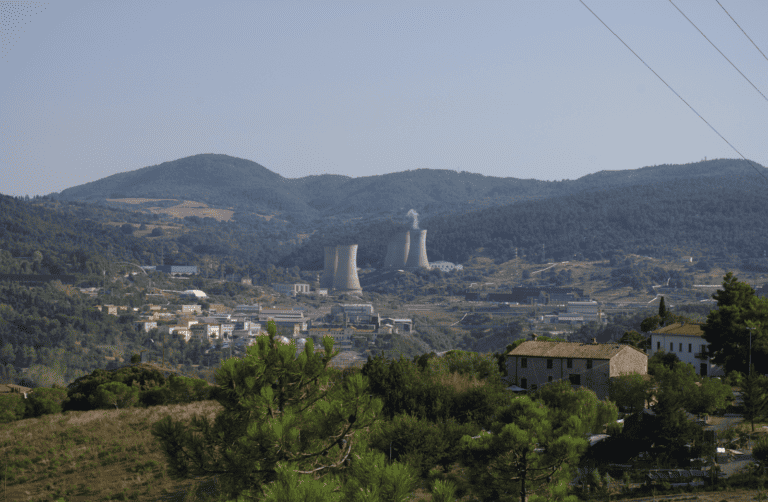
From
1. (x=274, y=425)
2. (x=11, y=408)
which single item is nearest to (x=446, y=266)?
(x=11, y=408)

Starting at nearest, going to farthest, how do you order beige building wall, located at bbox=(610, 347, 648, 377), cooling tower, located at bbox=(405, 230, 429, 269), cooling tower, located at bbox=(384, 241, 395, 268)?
beige building wall, located at bbox=(610, 347, 648, 377) < cooling tower, located at bbox=(405, 230, 429, 269) < cooling tower, located at bbox=(384, 241, 395, 268)

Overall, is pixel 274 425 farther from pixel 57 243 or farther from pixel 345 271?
pixel 57 243

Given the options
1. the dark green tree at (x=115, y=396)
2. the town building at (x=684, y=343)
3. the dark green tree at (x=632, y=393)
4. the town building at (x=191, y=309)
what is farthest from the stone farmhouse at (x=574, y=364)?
the town building at (x=191, y=309)

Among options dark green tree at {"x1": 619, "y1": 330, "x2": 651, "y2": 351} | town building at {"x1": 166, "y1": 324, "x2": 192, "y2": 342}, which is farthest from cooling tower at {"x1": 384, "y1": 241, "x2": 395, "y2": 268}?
dark green tree at {"x1": 619, "y1": 330, "x2": 651, "y2": 351}

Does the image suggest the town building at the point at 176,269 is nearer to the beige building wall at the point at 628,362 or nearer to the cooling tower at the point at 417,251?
the cooling tower at the point at 417,251

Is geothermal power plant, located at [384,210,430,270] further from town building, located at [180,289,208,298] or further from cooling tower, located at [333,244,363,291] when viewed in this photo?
town building, located at [180,289,208,298]
